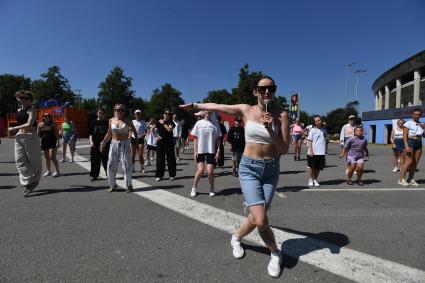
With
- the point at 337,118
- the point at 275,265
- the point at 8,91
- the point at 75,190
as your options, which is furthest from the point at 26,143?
the point at 337,118

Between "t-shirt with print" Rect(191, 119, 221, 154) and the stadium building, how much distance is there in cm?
3142

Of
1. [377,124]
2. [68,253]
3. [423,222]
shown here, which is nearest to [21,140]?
[68,253]

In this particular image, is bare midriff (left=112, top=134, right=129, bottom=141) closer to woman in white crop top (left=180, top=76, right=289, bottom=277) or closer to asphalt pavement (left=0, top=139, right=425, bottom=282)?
asphalt pavement (left=0, top=139, right=425, bottom=282)

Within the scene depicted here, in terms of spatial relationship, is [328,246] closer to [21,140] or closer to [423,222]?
[423,222]

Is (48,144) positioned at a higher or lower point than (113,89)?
lower

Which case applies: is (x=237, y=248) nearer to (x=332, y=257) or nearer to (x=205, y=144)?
(x=332, y=257)

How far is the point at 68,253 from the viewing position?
3219mm

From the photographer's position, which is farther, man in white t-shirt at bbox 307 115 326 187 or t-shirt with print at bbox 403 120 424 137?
man in white t-shirt at bbox 307 115 326 187

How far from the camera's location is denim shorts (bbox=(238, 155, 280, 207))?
2916 mm

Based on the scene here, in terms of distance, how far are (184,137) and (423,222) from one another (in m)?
11.7

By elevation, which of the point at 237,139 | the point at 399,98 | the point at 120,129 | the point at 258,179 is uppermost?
the point at 399,98

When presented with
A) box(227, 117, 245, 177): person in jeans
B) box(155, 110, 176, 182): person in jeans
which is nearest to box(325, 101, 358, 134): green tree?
box(227, 117, 245, 177): person in jeans

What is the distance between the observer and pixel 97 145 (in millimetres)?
7508

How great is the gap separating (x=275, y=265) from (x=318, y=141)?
16.4 ft
